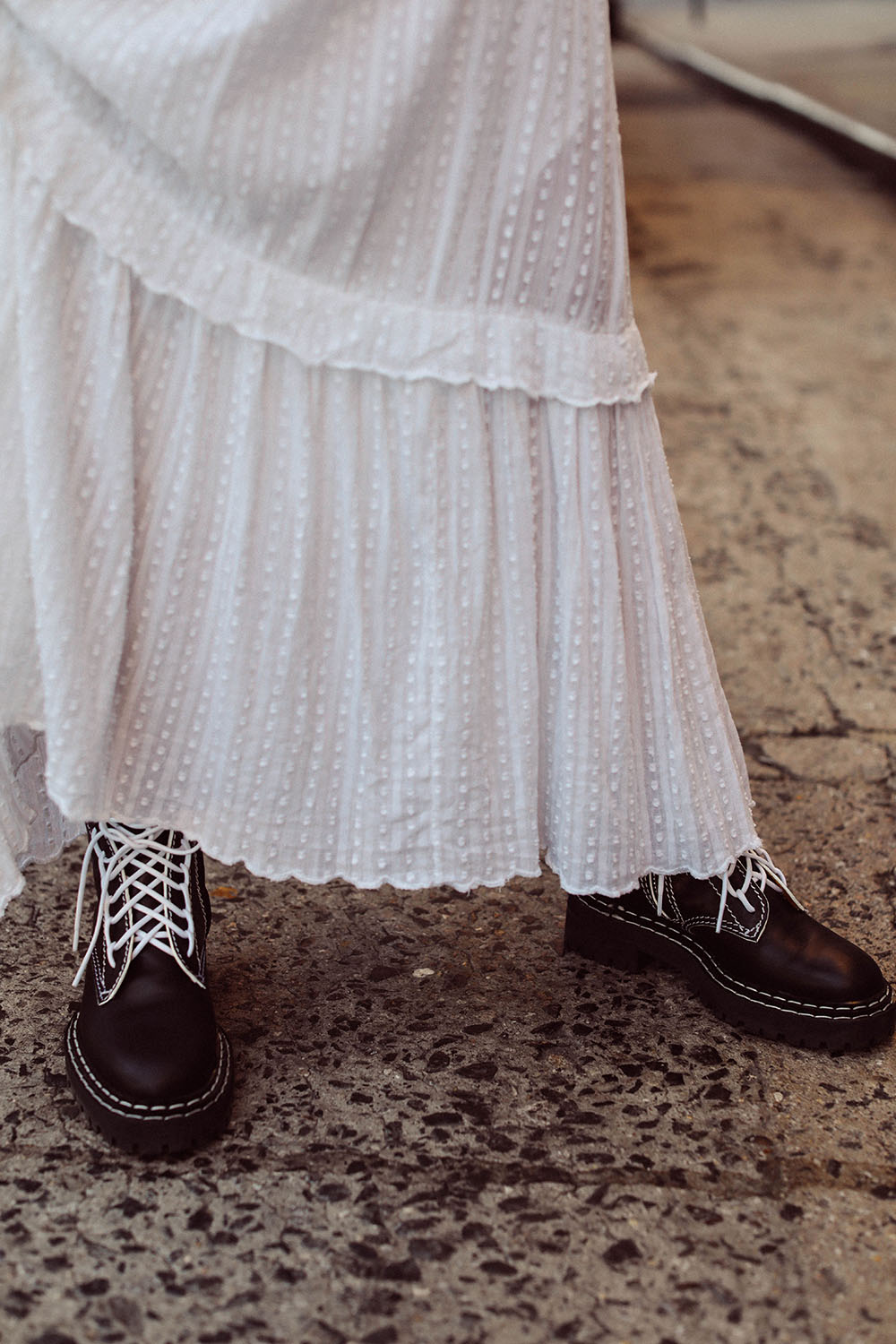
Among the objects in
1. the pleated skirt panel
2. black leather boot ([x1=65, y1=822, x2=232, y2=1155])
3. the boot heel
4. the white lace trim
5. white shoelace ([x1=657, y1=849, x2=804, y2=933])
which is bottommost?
the boot heel

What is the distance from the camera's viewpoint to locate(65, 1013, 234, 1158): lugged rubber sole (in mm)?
1119

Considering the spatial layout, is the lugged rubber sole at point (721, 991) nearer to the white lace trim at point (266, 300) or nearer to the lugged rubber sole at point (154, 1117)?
the lugged rubber sole at point (154, 1117)

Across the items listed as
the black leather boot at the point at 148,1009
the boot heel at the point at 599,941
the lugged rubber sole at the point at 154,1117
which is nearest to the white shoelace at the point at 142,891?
the black leather boot at the point at 148,1009

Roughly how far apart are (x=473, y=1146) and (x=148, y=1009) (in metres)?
0.30

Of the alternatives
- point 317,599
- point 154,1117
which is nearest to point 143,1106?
point 154,1117

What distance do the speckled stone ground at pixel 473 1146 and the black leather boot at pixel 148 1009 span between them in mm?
36

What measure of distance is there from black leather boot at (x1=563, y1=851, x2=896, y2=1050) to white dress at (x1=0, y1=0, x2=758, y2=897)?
169 mm

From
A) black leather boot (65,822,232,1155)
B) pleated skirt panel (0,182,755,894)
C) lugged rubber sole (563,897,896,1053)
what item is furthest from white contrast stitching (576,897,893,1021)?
black leather boot (65,822,232,1155)

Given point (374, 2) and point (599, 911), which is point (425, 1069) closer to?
point (599, 911)

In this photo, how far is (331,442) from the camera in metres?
1.08

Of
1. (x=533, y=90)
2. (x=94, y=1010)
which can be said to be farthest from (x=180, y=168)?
(x=94, y=1010)

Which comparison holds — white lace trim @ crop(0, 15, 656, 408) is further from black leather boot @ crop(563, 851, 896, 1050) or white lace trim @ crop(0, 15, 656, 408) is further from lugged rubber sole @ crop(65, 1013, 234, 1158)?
lugged rubber sole @ crop(65, 1013, 234, 1158)

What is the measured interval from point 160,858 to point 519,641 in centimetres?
37

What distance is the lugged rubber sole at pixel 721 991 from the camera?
1.28 meters
